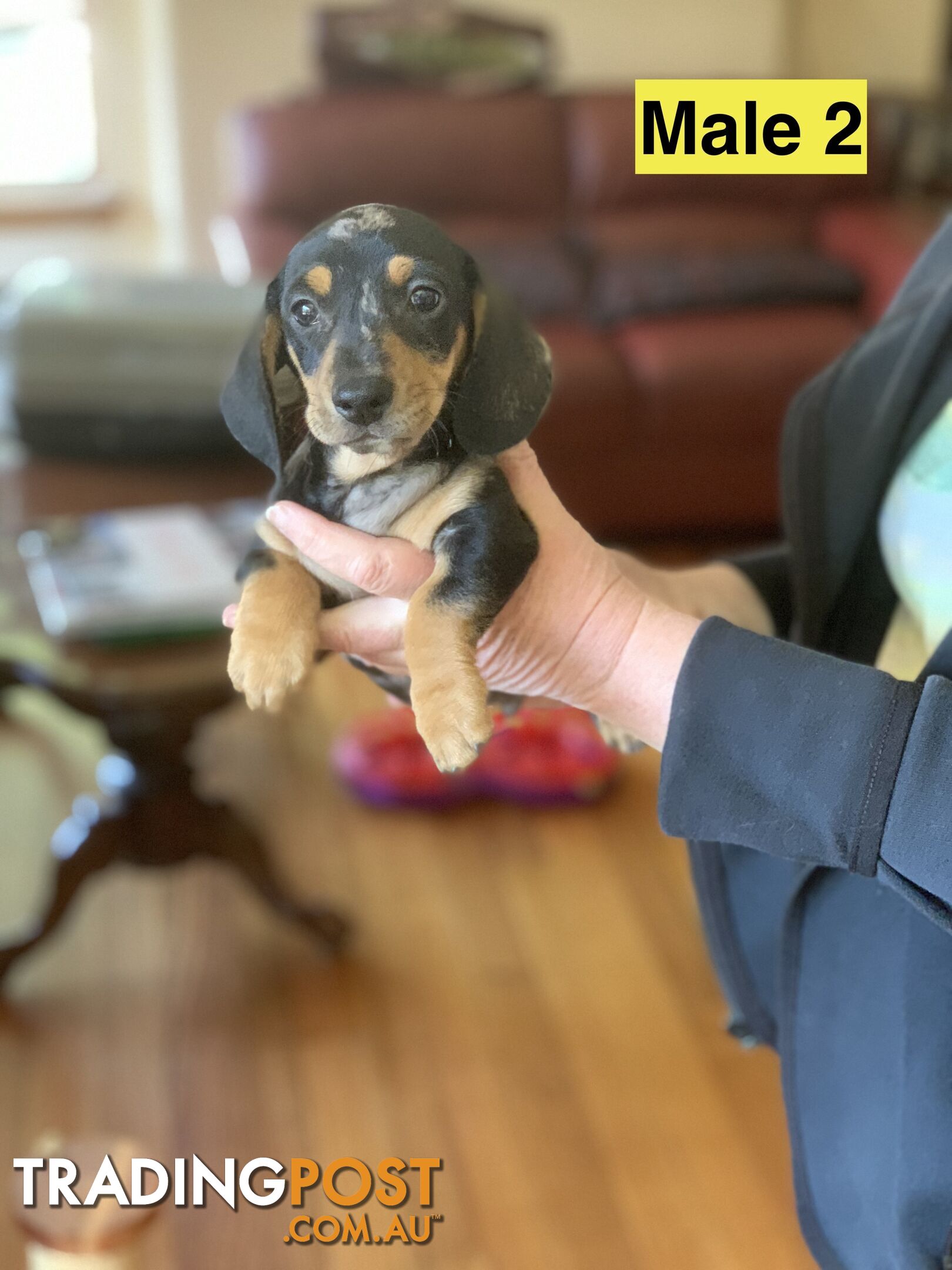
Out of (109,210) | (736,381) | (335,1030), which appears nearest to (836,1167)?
(335,1030)

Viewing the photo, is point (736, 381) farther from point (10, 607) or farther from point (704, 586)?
point (704, 586)

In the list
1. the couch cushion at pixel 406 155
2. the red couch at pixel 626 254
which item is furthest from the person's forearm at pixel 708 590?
the couch cushion at pixel 406 155

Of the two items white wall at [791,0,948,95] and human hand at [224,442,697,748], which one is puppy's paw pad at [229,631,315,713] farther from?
white wall at [791,0,948,95]

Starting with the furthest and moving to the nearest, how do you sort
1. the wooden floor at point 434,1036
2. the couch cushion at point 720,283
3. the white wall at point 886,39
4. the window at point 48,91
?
the white wall at point 886,39 < the window at point 48,91 < the couch cushion at point 720,283 < the wooden floor at point 434,1036

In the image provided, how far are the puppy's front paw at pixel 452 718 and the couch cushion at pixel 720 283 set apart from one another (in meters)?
2.81

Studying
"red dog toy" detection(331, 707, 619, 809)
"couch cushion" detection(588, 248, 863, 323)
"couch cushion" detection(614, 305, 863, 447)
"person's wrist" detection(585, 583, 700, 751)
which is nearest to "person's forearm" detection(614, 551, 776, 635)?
"person's wrist" detection(585, 583, 700, 751)

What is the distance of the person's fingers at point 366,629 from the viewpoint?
0.71 metres

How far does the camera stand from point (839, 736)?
76 centimetres

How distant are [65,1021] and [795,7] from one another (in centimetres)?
438

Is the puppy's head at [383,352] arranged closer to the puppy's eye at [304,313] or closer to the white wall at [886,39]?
the puppy's eye at [304,313]

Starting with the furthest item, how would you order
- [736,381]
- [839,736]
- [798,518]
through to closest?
[736,381], [798,518], [839,736]

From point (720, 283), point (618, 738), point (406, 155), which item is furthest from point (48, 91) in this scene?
point (618, 738)

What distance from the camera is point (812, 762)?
0.77m

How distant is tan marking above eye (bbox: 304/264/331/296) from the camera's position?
561 mm
